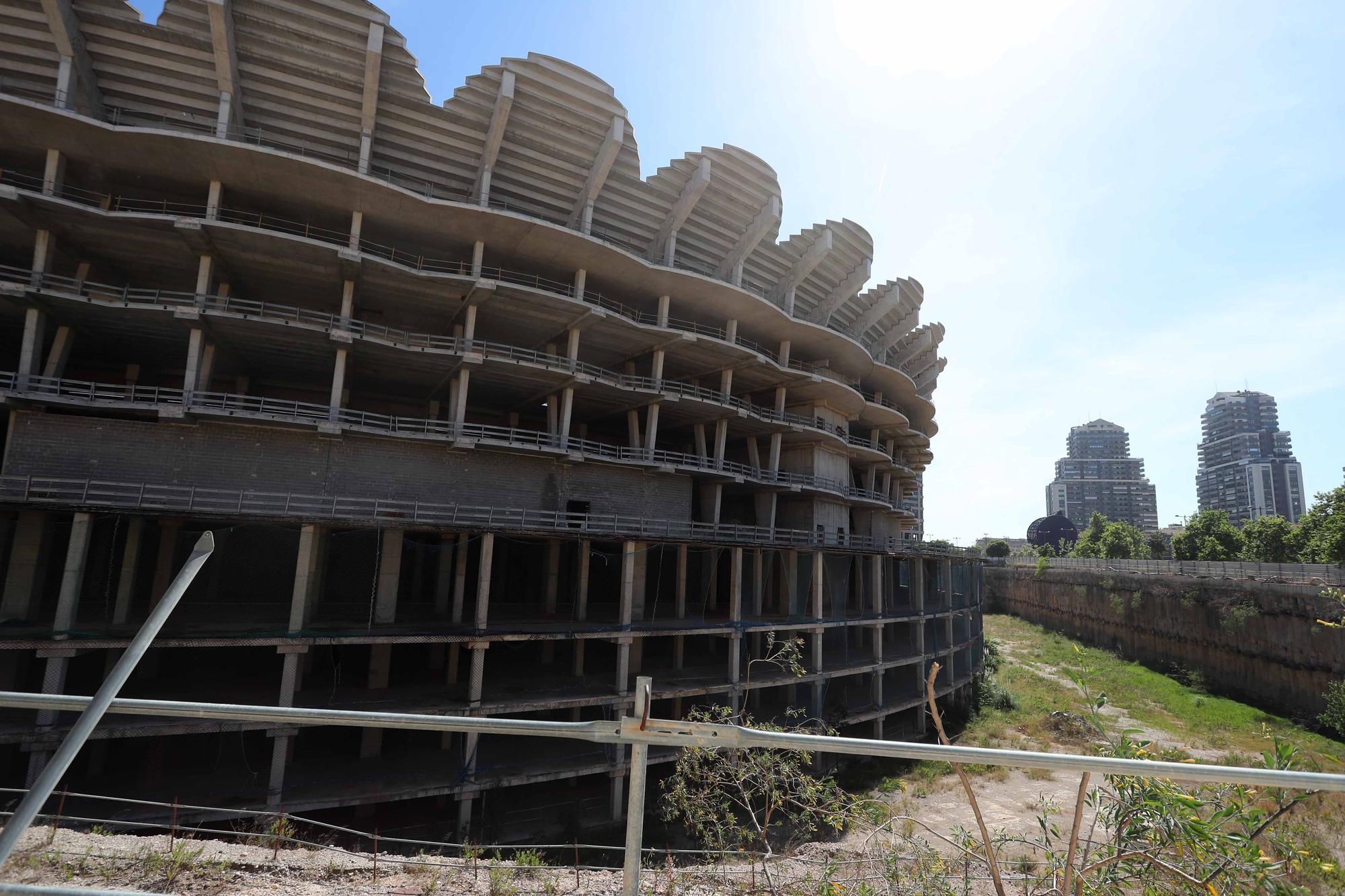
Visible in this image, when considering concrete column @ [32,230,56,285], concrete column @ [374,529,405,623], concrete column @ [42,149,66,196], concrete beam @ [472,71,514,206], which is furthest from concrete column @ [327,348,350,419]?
concrete column @ [42,149,66,196]

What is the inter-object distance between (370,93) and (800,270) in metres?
20.7

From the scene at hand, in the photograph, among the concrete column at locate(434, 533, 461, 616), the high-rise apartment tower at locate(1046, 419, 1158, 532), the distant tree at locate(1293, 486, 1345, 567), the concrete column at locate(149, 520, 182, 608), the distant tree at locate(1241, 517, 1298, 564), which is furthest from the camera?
the high-rise apartment tower at locate(1046, 419, 1158, 532)

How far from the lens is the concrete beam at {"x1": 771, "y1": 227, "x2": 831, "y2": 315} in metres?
30.8

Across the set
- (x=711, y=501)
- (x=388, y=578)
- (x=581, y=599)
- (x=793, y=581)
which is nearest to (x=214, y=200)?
(x=388, y=578)

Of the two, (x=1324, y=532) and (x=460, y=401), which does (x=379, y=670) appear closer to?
(x=460, y=401)

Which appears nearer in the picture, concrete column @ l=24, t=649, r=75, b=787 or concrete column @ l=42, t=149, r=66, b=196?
concrete column @ l=24, t=649, r=75, b=787

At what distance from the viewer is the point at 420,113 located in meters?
23.1

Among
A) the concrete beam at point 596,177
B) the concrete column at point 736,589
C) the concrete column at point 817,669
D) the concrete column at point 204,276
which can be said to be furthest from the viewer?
the concrete column at point 817,669

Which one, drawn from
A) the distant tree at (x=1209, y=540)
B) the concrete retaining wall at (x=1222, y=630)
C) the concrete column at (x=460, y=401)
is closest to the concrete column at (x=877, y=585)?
the concrete column at (x=460, y=401)

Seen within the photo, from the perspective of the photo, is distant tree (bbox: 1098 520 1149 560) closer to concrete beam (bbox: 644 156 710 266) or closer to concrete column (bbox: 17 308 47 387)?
concrete beam (bbox: 644 156 710 266)

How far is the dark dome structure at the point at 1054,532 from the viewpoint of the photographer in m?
105

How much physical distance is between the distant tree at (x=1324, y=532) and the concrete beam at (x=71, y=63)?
208 feet

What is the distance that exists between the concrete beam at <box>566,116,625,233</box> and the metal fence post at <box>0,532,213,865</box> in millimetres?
24619

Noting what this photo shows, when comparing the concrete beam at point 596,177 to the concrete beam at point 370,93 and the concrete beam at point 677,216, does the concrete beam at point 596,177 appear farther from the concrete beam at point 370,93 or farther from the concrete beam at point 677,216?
the concrete beam at point 370,93
